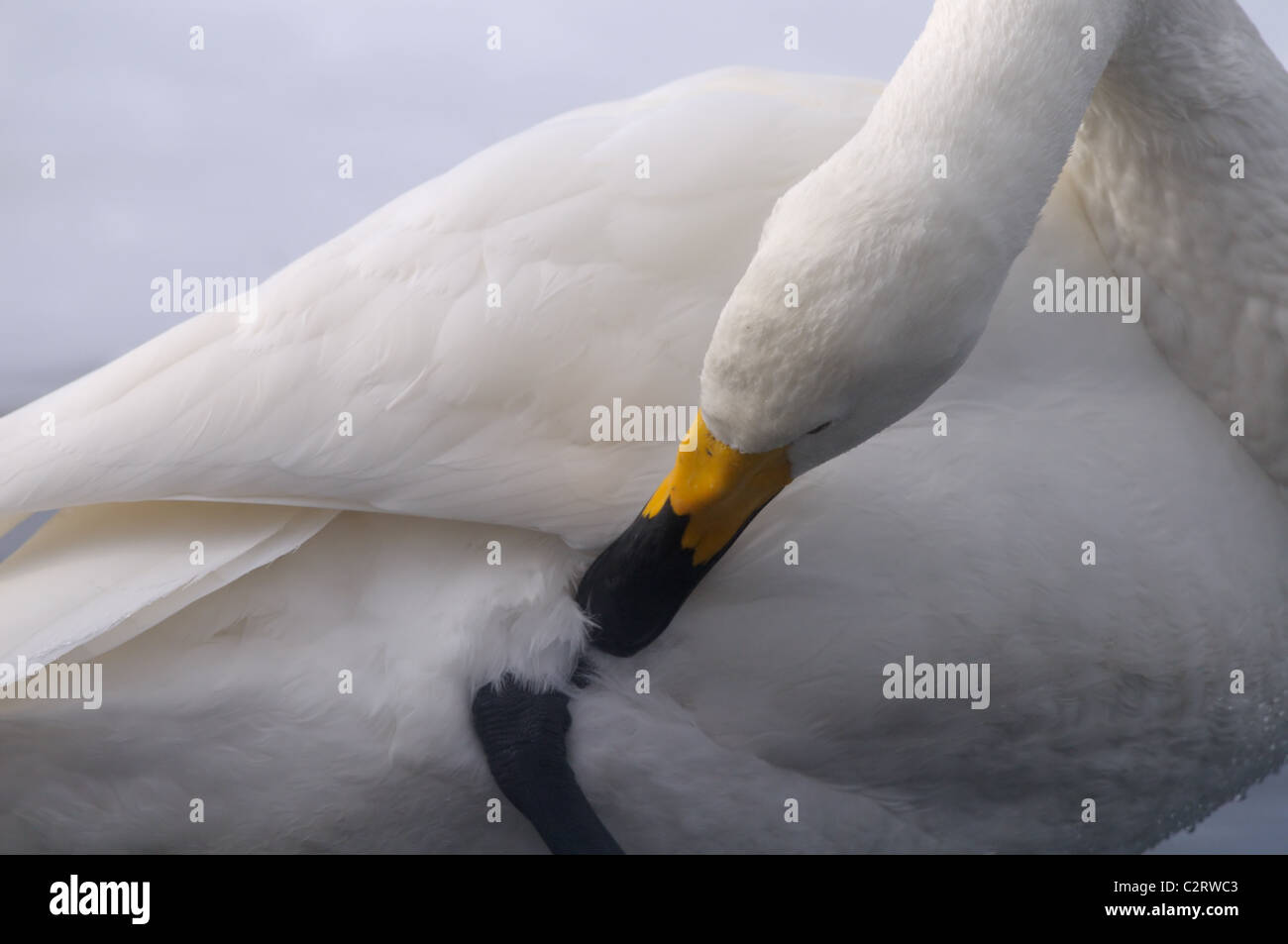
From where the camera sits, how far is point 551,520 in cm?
98

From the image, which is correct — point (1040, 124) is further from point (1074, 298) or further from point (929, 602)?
point (929, 602)

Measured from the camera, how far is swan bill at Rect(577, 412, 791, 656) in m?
0.87

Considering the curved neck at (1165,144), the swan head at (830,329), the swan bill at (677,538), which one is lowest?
the swan bill at (677,538)

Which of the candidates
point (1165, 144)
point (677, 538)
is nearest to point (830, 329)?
point (677, 538)

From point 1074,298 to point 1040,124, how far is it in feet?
0.93

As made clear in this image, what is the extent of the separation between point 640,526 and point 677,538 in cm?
4

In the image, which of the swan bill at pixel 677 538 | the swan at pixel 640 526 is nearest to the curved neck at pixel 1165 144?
the swan at pixel 640 526

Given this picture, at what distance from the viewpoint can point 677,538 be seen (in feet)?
2.98

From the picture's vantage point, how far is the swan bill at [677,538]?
87cm

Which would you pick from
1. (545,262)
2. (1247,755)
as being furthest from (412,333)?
(1247,755)

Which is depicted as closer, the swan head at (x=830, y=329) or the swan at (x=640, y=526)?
the swan head at (x=830, y=329)

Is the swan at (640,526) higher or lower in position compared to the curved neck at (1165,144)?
lower

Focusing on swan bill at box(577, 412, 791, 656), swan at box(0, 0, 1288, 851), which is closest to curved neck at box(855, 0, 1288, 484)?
swan at box(0, 0, 1288, 851)

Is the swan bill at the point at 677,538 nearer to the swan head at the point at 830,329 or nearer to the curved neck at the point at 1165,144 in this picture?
the swan head at the point at 830,329
